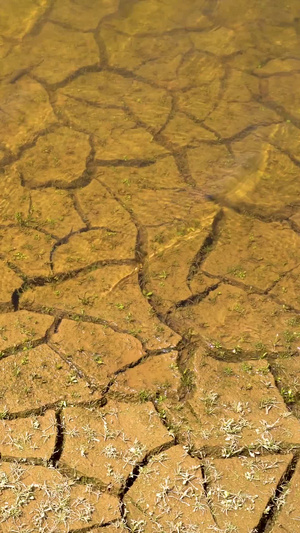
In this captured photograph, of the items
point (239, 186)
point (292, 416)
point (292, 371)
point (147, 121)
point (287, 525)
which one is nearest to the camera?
point (287, 525)

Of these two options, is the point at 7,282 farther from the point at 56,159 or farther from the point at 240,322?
the point at 240,322

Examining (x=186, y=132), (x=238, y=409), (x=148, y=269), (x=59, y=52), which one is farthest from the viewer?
(x=59, y=52)

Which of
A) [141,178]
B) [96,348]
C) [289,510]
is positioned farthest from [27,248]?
[289,510]

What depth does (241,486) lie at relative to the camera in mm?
2479

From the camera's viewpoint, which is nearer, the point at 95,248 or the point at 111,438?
the point at 111,438

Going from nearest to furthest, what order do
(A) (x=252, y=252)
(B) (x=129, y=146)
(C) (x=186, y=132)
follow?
(A) (x=252, y=252), (B) (x=129, y=146), (C) (x=186, y=132)

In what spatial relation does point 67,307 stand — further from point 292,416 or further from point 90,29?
point 90,29

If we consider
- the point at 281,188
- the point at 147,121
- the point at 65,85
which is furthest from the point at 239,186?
the point at 65,85

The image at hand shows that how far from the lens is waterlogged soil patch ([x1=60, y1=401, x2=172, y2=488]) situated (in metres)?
2.51

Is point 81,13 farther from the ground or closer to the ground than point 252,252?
farther from the ground

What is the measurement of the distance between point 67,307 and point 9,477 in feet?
3.14

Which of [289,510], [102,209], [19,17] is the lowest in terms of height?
[289,510]

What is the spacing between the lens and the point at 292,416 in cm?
273

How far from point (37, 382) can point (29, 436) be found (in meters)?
0.29
